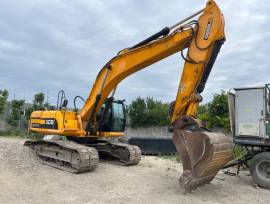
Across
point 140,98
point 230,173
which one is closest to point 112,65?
point 230,173

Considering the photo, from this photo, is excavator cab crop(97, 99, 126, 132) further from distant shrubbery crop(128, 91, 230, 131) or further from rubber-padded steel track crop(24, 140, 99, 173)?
distant shrubbery crop(128, 91, 230, 131)

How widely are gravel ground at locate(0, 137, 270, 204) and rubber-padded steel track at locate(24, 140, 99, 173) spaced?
0.23 metres

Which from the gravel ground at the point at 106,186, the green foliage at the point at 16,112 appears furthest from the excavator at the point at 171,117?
the green foliage at the point at 16,112

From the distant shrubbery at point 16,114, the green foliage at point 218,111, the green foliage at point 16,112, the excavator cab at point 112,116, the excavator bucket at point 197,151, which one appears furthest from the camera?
the green foliage at point 16,112

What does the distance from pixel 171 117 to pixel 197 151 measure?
1.25 metres

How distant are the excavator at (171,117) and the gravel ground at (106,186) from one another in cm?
39

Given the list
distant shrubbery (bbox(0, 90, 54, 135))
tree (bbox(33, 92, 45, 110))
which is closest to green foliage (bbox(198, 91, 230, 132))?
distant shrubbery (bbox(0, 90, 54, 135))

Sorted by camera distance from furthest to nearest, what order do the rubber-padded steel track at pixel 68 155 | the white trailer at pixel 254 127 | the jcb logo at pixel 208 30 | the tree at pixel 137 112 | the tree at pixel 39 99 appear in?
1. the tree at pixel 137 112
2. the tree at pixel 39 99
3. the rubber-padded steel track at pixel 68 155
4. the white trailer at pixel 254 127
5. the jcb logo at pixel 208 30

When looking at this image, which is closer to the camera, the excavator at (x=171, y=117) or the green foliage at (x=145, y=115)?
the excavator at (x=171, y=117)

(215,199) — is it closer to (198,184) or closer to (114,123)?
(198,184)

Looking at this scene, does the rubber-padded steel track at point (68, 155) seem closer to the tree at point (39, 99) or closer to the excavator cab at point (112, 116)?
the excavator cab at point (112, 116)

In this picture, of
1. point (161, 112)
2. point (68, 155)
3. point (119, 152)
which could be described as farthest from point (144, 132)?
point (68, 155)

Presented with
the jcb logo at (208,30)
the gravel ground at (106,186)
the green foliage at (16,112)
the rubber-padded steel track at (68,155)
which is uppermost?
the jcb logo at (208,30)

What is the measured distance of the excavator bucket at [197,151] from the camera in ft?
20.8
